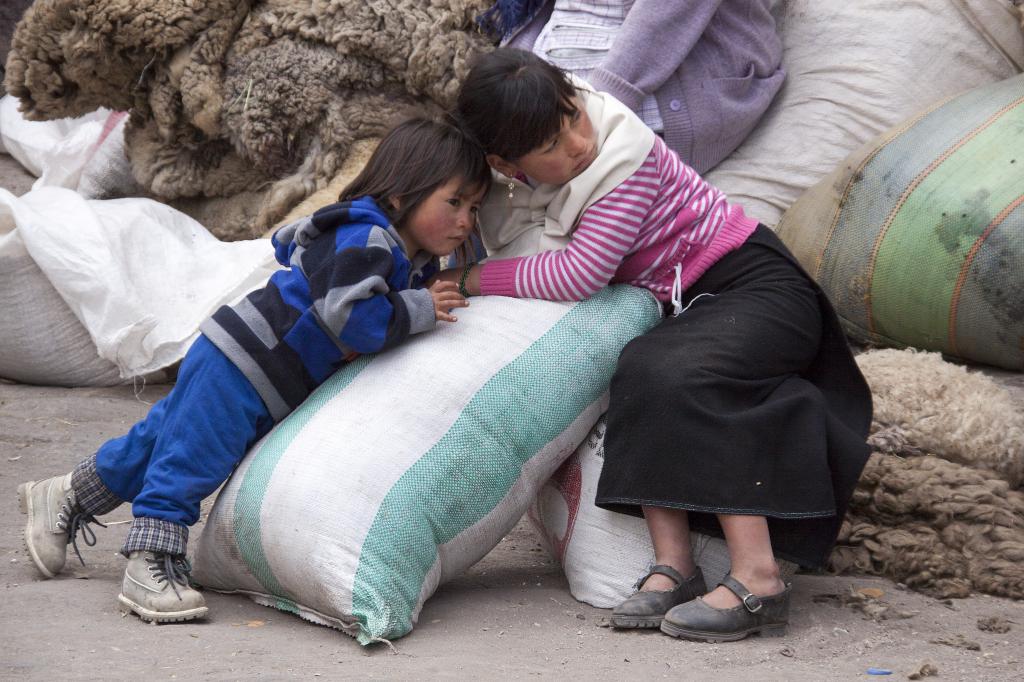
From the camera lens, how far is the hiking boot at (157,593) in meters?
2.31

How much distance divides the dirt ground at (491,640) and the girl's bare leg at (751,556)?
10 cm

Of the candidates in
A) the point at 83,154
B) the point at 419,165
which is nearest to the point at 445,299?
the point at 419,165

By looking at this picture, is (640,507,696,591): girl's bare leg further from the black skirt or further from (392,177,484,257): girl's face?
(392,177,484,257): girl's face

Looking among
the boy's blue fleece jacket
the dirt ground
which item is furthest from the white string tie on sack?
the dirt ground

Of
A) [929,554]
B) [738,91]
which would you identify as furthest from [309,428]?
[738,91]

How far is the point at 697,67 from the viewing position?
365 cm

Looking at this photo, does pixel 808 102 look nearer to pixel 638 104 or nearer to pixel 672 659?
pixel 638 104

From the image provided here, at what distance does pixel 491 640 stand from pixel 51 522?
1043 mm

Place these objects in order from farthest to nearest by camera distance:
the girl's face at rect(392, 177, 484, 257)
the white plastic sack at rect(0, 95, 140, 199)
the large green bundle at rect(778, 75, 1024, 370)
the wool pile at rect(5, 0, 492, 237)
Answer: the white plastic sack at rect(0, 95, 140, 199)
the wool pile at rect(5, 0, 492, 237)
the large green bundle at rect(778, 75, 1024, 370)
the girl's face at rect(392, 177, 484, 257)

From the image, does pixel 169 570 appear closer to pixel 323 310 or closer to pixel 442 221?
pixel 323 310

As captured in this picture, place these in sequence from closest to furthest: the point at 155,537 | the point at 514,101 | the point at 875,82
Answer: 1. the point at 155,537
2. the point at 514,101
3. the point at 875,82

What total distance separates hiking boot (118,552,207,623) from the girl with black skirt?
32.8 inches

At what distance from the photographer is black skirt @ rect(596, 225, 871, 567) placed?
90.8 inches

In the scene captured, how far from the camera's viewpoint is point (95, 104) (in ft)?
15.3
